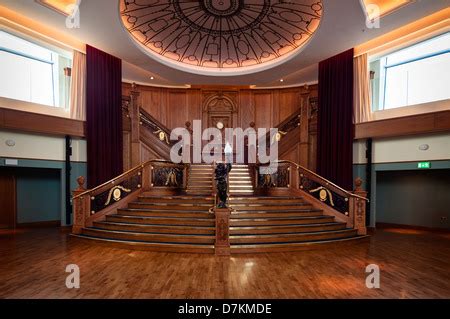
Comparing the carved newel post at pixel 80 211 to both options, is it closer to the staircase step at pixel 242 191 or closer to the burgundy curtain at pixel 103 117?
the burgundy curtain at pixel 103 117

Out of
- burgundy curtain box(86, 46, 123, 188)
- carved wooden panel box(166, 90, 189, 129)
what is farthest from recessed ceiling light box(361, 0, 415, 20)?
carved wooden panel box(166, 90, 189, 129)

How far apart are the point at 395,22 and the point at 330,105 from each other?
8.71 ft

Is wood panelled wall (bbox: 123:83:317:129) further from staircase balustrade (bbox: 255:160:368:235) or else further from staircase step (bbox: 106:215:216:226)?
staircase step (bbox: 106:215:216:226)

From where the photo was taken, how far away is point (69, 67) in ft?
26.5

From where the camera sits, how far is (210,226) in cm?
578

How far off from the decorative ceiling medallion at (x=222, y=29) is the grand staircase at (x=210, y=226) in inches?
177

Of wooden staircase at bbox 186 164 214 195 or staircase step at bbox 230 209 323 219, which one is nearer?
staircase step at bbox 230 209 323 219

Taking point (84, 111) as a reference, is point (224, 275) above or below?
below

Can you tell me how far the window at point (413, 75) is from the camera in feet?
23.2

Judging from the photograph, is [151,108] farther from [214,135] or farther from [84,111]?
[84,111]

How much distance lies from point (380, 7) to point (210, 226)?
6.04 metres

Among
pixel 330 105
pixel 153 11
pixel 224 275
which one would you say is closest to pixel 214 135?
pixel 330 105

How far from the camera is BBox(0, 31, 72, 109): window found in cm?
695

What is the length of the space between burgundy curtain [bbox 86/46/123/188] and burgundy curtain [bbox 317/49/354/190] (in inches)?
240
